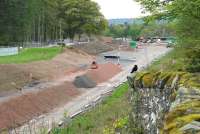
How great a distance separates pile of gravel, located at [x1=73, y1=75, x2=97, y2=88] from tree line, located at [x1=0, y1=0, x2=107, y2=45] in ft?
96.6

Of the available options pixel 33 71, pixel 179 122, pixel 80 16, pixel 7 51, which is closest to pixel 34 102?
pixel 33 71

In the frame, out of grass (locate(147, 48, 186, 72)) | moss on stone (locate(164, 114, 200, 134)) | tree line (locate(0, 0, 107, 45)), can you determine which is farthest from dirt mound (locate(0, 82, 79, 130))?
tree line (locate(0, 0, 107, 45))

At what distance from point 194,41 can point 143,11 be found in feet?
11.5

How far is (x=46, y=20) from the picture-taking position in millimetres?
121688

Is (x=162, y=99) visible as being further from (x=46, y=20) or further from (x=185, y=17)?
(x=46, y=20)

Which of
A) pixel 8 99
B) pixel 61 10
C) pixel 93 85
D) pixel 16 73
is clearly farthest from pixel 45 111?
pixel 61 10

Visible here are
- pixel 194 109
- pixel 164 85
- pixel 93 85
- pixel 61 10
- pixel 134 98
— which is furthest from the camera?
pixel 61 10

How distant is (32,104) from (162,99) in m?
34.1

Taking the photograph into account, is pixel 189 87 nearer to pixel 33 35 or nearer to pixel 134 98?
pixel 134 98

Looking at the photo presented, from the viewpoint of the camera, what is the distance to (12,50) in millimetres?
81375

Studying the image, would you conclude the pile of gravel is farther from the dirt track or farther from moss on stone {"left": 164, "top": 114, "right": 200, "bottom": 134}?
moss on stone {"left": 164, "top": 114, "right": 200, "bottom": 134}

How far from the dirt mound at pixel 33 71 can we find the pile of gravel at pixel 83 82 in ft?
11.8

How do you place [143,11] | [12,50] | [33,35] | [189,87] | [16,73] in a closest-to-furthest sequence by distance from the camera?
[189,87] → [143,11] → [16,73] → [12,50] → [33,35]

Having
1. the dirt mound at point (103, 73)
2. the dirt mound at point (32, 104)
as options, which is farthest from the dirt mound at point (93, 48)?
the dirt mound at point (32, 104)
